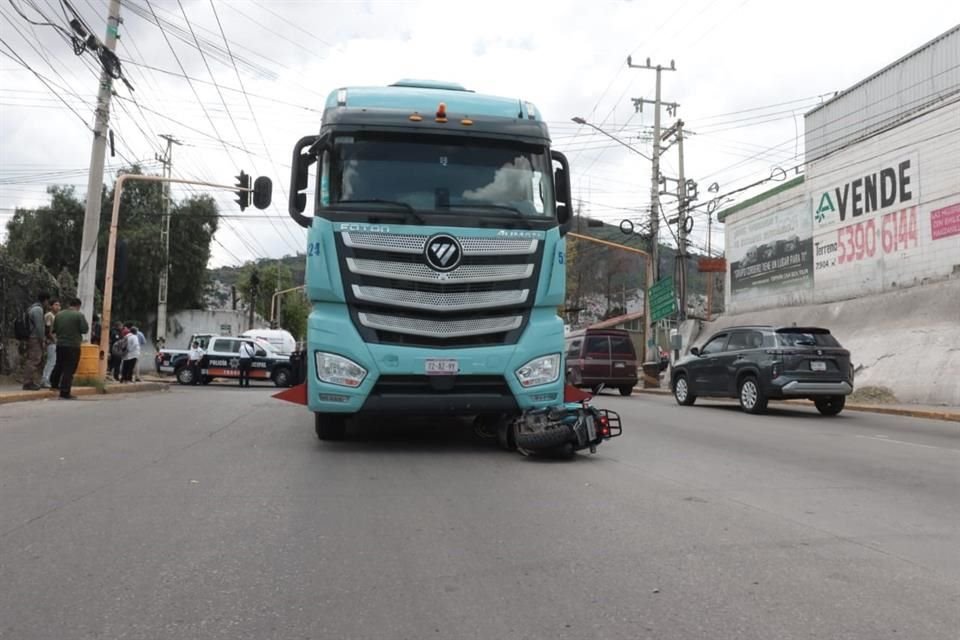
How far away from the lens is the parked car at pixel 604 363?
76.9 feet

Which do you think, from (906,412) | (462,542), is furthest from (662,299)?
(462,542)

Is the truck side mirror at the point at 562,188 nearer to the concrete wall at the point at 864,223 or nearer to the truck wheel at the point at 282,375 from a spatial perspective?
the concrete wall at the point at 864,223

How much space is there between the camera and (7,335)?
19.8 meters

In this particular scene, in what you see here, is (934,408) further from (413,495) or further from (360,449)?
(413,495)

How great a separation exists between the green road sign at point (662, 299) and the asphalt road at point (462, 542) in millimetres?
21712

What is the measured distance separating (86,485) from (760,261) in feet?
83.8

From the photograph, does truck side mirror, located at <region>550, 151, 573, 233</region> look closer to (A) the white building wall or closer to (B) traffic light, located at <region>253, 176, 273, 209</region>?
(B) traffic light, located at <region>253, 176, 273, 209</region>

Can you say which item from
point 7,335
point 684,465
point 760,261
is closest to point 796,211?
point 760,261

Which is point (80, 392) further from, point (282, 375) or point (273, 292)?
point (273, 292)

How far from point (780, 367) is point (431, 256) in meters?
9.42

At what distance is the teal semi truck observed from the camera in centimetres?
773

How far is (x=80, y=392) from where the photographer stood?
55.9 feet

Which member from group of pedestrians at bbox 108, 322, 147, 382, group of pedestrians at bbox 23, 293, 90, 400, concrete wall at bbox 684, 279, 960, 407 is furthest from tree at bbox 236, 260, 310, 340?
concrete wall at bbox 684, 279, 960, 407

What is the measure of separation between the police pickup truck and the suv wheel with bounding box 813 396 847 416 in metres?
18.9
